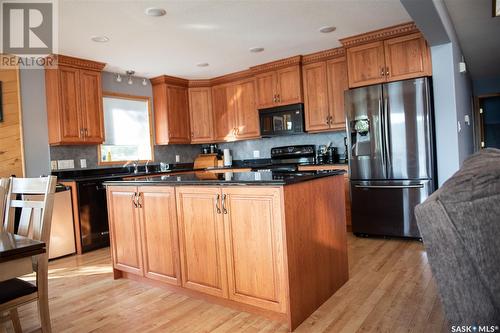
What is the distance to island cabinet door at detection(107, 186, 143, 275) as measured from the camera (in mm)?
2850

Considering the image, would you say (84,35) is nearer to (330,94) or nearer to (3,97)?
(3,97)

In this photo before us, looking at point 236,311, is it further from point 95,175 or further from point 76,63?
point 76,63

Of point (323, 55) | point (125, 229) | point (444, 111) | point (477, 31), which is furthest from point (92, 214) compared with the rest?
point (477, 31)

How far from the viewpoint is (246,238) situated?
84.7 inches

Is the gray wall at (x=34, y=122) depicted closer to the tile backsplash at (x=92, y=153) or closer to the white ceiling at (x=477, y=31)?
the tile backsplash at (x=92, y=153)

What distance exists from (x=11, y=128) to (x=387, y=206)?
449 cm

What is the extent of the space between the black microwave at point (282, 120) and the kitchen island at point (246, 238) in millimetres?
2431

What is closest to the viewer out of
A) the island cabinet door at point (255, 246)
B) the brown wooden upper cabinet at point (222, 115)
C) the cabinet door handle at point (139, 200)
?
the island cabinet door at point (255, 246)

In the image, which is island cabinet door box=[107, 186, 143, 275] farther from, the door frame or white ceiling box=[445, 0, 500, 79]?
the door frame

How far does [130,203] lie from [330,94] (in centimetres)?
309

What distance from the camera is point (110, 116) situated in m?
5.10

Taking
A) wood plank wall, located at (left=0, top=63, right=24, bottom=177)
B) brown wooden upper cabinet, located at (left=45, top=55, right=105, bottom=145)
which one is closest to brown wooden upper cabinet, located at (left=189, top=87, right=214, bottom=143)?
brown wooden upper cabinet, located at (left=45, top=55, right=105, bottom=145)

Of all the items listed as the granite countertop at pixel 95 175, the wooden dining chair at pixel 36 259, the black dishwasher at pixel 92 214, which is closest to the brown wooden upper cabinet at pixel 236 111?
the granite countertop at pixel 95 175

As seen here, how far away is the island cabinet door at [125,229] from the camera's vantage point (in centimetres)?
285
